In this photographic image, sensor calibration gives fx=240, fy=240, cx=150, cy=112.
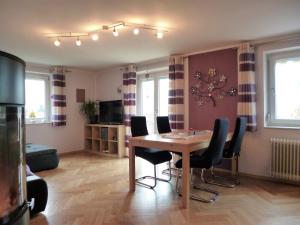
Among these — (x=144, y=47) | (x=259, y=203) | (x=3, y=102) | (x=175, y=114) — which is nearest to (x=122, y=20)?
(x=144, y=47)

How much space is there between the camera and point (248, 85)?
12.4 ft

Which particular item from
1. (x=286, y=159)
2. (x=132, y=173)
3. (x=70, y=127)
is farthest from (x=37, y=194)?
(x=70, y=127)

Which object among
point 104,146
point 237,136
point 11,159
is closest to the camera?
point 11,159

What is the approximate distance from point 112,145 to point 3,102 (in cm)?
440

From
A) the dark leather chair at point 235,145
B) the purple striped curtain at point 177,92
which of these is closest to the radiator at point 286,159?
the dark leather chair at point 235,145

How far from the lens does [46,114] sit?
5844mm

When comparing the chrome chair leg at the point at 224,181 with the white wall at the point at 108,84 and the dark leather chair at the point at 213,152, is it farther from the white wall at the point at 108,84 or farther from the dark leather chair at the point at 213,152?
the white wall at the point at 108,84

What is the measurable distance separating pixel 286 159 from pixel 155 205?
2098mm

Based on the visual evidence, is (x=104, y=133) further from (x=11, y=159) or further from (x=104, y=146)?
(x=11, y=159)

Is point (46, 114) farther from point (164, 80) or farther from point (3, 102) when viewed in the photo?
point (3, 102)

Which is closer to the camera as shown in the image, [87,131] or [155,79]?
[155,79]

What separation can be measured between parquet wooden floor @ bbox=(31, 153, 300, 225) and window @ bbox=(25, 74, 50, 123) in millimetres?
2138

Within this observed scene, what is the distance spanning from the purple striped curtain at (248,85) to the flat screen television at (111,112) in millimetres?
2897

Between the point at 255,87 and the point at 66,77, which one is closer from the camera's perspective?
the point at 255,87
